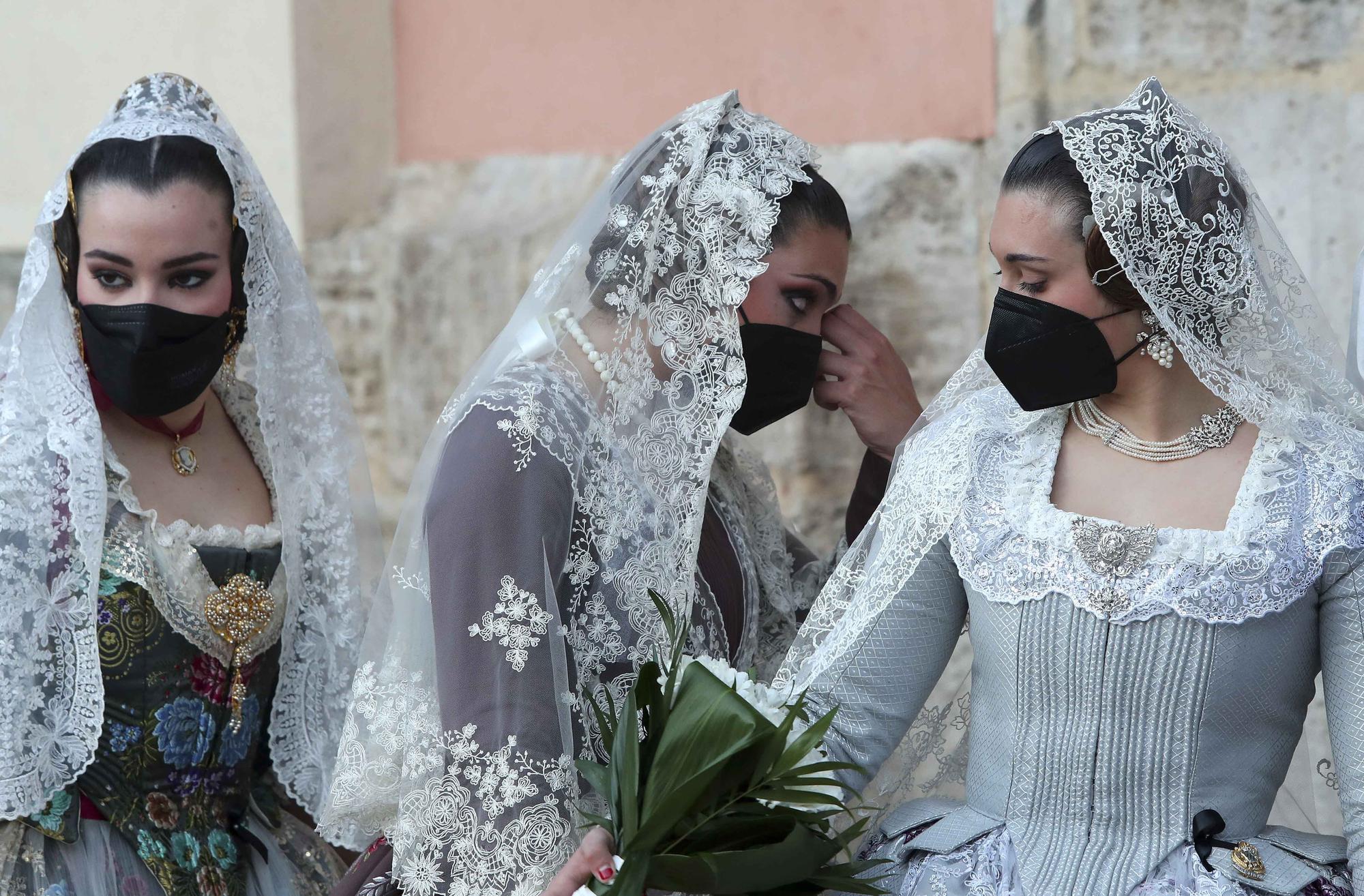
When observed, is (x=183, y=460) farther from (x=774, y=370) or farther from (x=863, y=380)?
(x=863, y=380)

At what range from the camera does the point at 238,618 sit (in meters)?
2.92

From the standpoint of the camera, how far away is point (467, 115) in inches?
193

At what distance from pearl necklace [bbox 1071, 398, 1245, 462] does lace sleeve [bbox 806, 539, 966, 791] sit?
33cm

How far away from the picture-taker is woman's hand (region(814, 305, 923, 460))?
3.03 meters

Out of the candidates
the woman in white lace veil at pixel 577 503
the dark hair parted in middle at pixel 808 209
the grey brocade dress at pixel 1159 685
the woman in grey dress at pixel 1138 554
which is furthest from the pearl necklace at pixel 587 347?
the grey brocade dress at pixel 1159 685

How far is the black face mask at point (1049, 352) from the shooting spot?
233 centimetres

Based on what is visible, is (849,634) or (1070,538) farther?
(849,634)

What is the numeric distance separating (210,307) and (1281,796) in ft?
7.24

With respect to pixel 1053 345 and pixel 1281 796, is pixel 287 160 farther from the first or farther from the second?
pixel 1281 796

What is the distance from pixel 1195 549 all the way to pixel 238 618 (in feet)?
5.87

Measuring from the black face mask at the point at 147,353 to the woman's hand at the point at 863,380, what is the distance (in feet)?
4.06

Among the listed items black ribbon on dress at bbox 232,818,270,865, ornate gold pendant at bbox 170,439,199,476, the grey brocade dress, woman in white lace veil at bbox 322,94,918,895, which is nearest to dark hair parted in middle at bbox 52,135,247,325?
ornate gold pendant at bbox 170,439,199,476

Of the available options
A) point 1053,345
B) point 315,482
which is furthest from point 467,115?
point 1053,345

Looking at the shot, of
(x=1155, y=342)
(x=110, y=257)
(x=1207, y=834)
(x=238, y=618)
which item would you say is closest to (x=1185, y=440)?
(x=1155, y=342)
